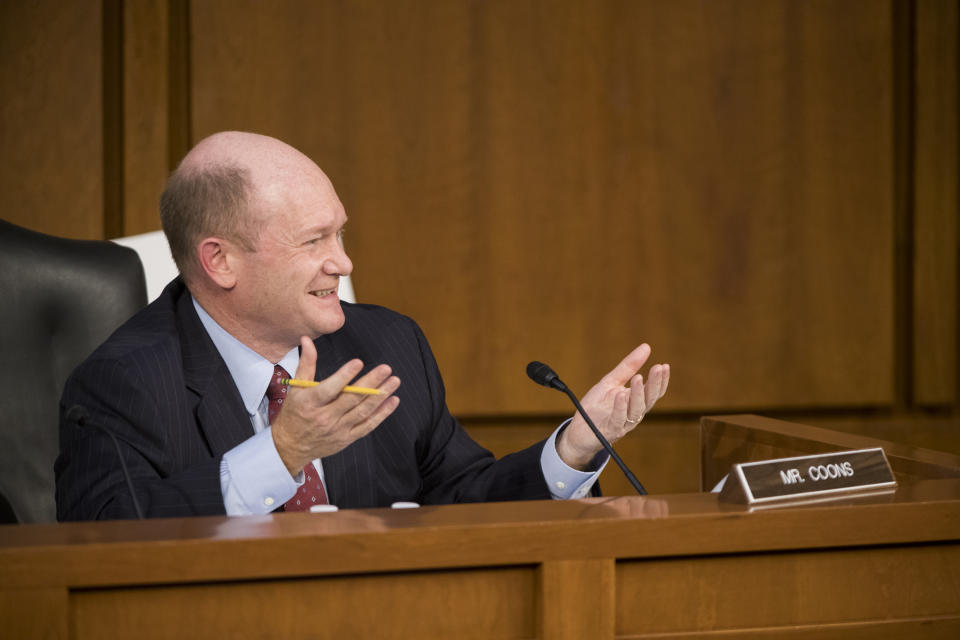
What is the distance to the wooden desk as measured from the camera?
80 cm

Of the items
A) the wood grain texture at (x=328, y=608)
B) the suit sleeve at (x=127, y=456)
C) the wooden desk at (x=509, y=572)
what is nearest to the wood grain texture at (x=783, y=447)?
the wooden desk at (x=509, y=572)

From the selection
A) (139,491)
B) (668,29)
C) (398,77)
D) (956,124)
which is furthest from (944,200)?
(139,491)

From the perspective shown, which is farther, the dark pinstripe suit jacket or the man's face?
the man's face

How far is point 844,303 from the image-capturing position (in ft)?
9.28

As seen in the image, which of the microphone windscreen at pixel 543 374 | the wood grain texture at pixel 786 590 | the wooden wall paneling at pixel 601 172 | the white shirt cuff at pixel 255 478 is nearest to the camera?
the wood grain texture at pixel 786 590

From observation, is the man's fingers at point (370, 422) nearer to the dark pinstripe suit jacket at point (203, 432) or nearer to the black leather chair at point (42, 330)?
the dark pinstripe suit jacket at point (203, 432)

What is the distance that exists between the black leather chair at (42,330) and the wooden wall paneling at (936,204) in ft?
7.22

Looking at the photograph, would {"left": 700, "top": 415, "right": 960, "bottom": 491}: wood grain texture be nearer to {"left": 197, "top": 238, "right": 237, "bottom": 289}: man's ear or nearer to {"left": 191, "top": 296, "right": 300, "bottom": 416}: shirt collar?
{"left": 191, "top": 296, "right": 300, "bottom": 416}: shirt collar

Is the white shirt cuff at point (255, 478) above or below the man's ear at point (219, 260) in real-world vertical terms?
below

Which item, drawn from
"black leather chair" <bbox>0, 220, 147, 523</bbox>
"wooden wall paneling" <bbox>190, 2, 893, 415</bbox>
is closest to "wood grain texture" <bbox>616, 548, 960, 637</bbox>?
"black leather chair" <bbox>0, 220, 147, 523</bbox>

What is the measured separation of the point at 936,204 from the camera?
9.37 ft

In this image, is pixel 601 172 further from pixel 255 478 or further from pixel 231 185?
pixel 255 478

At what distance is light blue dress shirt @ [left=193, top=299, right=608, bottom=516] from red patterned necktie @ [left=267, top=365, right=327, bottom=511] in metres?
0.01

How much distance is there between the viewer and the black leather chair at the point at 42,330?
5.11 feet
